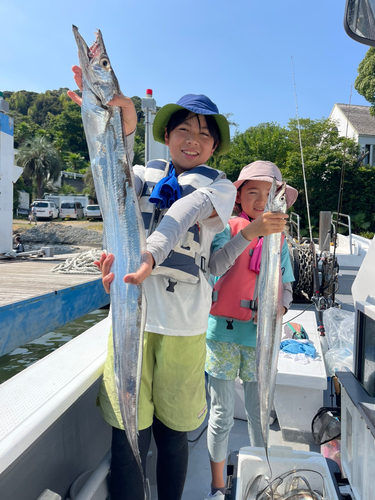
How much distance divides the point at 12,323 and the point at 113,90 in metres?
4.01

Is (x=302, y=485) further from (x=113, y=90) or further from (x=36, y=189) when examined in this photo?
(x=36, y=189)

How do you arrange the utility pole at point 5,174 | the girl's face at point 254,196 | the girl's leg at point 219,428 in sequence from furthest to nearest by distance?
the utility pole at point 5,174 → the girl's face at point 254,196 → the girl's leg at point 219,428

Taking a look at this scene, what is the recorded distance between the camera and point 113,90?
3.73 ft

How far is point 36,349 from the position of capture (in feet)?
23.6

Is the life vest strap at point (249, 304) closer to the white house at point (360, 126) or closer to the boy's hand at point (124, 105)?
the boy's hand at point (124, 105)

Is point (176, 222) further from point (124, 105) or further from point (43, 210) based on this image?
point (43, 210)

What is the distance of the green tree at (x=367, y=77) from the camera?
26314 mm

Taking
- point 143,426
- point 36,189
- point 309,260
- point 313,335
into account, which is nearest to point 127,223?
point 143,426

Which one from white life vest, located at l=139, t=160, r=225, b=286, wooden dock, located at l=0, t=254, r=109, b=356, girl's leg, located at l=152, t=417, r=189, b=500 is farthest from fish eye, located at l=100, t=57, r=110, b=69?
wooden dock, located at l=0, t=254, r=109, b=356

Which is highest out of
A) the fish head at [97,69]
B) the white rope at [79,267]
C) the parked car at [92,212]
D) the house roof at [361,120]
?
the house roof at [361,120]

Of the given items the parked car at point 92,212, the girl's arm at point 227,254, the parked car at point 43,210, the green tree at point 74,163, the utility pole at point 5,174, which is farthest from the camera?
the green tree at point 74,163

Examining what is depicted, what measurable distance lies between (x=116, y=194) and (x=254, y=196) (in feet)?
4.65

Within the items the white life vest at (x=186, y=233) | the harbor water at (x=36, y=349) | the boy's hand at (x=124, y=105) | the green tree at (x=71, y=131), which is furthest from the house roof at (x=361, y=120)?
the green tree at (x=71, y=131)

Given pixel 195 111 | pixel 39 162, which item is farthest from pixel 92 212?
pixel 195 111
